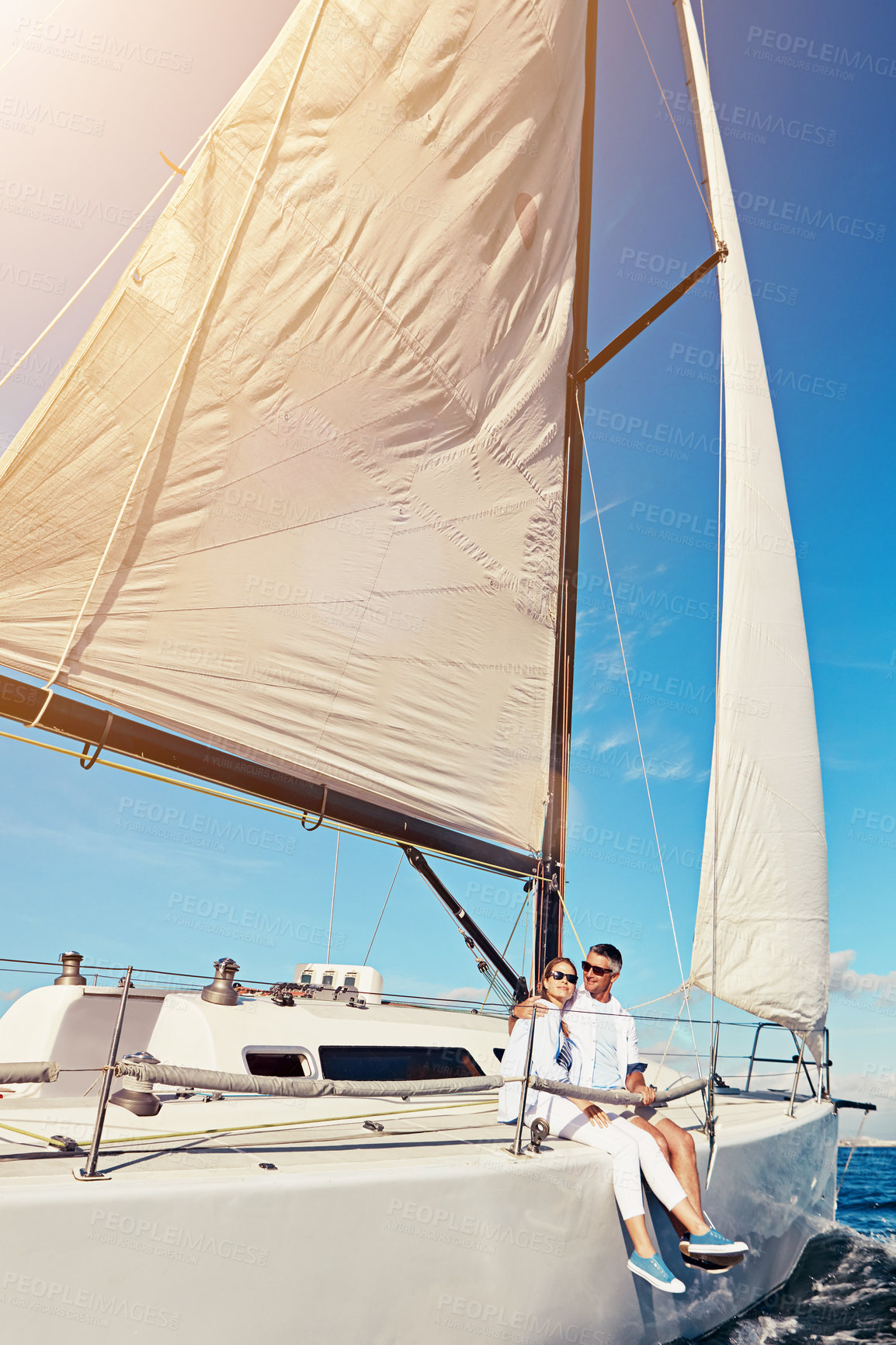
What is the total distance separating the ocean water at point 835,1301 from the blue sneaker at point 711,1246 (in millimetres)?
1661

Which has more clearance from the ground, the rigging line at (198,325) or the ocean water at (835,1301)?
the rigging line at (198,325)

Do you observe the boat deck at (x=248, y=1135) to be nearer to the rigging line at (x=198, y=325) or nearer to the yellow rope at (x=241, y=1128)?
the yellow rope at (x=241, y=1128)

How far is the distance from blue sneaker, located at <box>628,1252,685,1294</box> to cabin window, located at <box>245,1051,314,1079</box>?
186cm

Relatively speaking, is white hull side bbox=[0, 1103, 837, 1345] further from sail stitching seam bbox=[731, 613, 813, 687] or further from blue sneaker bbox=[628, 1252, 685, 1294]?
sail stitching seam bbox=[731, 613, 813, 687]

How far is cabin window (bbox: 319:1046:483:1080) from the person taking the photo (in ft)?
15.0

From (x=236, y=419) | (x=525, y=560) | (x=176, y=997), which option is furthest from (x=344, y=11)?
(x=176, y=997)

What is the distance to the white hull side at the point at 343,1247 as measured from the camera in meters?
2.15

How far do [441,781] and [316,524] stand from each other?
6.71 ft

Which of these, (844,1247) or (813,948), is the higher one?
(813,948)

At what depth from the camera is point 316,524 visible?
16.5 feet

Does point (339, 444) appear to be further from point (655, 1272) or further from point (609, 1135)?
point (655, 1272)

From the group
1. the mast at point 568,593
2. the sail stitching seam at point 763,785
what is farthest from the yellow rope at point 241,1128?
the sail stitching seam at point 763,785

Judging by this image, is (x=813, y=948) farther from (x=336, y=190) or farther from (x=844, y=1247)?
(x=336, y=190)

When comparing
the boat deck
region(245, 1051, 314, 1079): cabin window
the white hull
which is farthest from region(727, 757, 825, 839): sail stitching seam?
region(245, 1051, 314, 1079): cabin window
